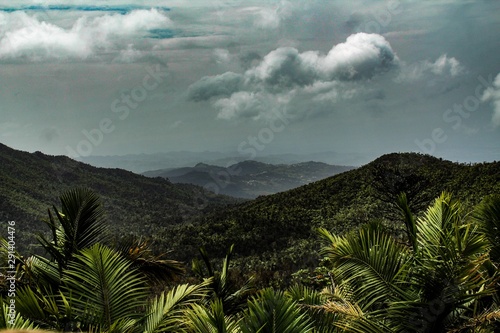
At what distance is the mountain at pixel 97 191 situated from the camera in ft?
362

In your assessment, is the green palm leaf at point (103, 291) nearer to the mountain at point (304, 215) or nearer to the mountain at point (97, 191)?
the mountain at point (304, 215)

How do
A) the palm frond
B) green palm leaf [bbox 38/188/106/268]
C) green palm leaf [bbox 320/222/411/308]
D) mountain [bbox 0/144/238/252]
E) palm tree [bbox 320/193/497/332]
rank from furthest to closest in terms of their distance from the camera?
mountain [bbox 0/144/238/252] → green palm leaf [bbox 38/188/106/268] → green palm leaf [bbox 320/222/411/308] → palm tree [bbox 320/193/497/332] → the palm frond

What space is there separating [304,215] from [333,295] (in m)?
63.3

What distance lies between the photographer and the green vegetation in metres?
4.33

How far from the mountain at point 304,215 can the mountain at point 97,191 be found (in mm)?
33877

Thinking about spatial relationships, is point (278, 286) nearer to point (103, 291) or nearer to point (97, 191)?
point (103, 291)

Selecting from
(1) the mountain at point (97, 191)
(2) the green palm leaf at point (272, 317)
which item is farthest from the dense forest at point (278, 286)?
(1) the mountain at point (97, 191)

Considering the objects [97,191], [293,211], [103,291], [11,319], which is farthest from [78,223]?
[97,191]

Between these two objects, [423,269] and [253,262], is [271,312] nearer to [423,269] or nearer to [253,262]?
[423,269]

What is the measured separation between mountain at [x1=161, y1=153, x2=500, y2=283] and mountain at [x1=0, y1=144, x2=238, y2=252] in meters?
33.9

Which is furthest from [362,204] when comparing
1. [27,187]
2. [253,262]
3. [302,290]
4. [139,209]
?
[27,187]

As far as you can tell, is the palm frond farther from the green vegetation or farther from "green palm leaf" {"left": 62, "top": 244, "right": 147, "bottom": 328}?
"green palm leaf" {"left": 62, "top": 244, "right": 147, "bottom": 328}

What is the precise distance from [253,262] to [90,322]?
54.8 m

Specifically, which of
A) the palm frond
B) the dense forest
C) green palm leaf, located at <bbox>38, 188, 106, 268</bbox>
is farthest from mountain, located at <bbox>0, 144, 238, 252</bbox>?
the palm frond
